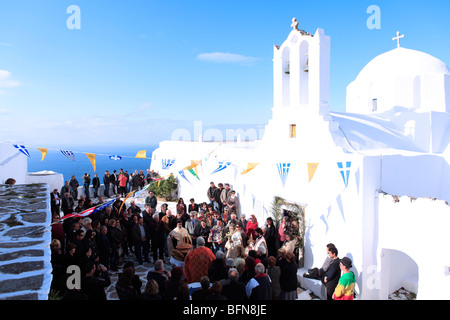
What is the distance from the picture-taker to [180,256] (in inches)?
293

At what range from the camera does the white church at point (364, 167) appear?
7199 mm

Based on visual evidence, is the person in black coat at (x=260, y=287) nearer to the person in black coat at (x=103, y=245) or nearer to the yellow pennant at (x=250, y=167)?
the person in black coat at (x=103, y=245)

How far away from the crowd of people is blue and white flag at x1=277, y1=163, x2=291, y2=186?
4.52ft

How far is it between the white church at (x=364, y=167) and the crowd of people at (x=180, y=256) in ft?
4.33

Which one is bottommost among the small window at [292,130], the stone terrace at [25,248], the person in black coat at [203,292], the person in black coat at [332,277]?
the person in black coat at [332,277]

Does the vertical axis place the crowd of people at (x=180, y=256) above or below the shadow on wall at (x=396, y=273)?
above

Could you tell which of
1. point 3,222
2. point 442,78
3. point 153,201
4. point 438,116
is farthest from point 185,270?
point 442,78

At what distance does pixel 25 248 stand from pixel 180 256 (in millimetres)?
4443

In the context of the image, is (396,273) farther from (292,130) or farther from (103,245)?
(103,245)

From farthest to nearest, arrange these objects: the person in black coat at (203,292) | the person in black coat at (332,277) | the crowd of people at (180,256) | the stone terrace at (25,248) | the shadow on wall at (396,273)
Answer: the shadow on wall at (396,273)
the person in black coat at (332,277)
the crowd of people at (180,256)
the person in black coat at (203,292)
the stone terrace at (25,248)

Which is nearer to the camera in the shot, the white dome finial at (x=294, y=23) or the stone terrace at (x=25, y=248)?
the stone terrace at (x=25, y=248)

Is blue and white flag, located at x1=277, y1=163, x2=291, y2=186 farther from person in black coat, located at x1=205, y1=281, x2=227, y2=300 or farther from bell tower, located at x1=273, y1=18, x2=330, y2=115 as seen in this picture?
person in black coat, located at x1=205, y1=281, x2=227, y2=300

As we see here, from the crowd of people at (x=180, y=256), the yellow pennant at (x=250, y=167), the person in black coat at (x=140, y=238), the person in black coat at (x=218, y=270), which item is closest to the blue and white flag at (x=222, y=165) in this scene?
the crowd of people at (x=180, y=256)

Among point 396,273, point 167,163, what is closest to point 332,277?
point 396,273
